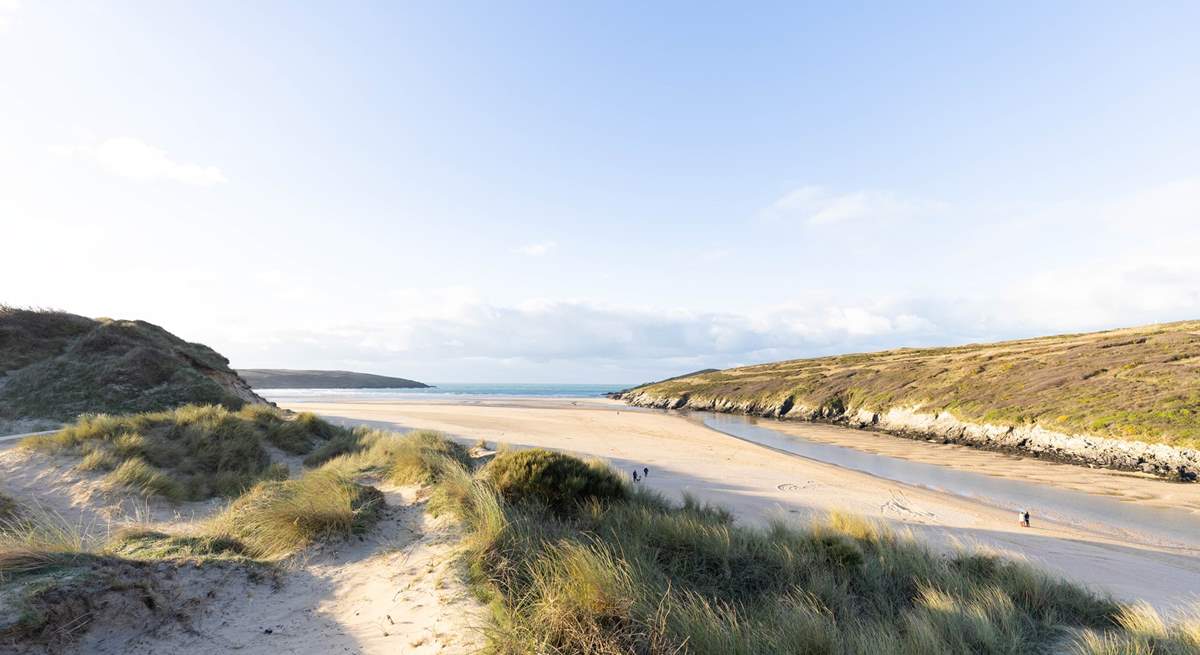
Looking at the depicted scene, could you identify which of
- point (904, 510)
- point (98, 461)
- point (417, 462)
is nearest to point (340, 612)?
point (417, 462)

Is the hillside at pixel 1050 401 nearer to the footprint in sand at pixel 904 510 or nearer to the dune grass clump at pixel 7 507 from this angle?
the footprint in sand at pixel 904 510

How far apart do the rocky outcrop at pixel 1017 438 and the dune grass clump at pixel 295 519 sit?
3039 cm

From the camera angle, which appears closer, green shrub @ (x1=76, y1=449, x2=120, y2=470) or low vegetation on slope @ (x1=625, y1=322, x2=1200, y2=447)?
green shrub @ (x1=76, y1=449, x2=120, y2=470)

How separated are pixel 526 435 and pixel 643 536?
2443 centimetres

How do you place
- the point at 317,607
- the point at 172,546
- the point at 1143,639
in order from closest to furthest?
the point at 1143,639 → the point at 317,607 → the point at 172,546

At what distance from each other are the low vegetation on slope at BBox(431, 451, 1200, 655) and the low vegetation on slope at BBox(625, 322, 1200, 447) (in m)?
24.3

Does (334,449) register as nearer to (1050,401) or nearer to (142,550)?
(142,550)

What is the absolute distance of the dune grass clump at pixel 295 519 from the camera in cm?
705

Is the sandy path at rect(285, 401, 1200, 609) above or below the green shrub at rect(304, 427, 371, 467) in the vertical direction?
below

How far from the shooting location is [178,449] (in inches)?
529

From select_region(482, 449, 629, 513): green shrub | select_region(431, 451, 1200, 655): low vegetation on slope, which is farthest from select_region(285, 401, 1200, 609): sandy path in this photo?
select_region(482, 449, 629, 513): green shrub

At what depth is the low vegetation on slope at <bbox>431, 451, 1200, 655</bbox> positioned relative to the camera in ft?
14.8

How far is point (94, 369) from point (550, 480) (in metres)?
27.4

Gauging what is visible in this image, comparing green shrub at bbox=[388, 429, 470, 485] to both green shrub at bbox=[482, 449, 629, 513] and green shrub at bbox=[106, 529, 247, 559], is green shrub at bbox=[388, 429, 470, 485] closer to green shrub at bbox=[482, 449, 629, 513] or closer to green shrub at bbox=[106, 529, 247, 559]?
green shrub at bbox=[482, 449, 629, 513]
